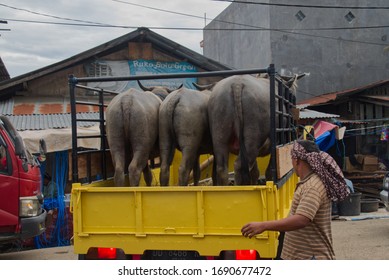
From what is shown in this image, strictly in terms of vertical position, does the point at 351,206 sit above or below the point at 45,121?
below

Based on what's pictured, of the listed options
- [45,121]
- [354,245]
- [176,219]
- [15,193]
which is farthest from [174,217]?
[45,121]

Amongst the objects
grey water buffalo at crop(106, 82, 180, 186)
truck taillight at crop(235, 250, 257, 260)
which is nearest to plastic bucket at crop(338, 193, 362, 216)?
grey water buffalo at crop(106, 82, 180, 186)

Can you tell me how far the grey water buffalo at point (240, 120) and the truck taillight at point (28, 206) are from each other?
11.1 feet

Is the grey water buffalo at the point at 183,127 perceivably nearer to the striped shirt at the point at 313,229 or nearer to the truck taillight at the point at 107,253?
the truck taillight at the point at 107,253

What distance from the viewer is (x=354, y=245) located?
317 inches

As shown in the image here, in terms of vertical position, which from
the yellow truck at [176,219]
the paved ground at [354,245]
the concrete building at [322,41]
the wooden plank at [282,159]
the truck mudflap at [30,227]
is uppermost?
the concrete building at [322,41]

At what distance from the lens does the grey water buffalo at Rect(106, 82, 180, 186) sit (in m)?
4.65

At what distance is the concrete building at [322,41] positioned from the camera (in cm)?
2025

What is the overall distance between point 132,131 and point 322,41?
57.9 feet

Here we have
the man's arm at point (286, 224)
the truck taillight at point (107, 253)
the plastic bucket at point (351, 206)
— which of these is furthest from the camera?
the plastic bucket at point (351, 206)

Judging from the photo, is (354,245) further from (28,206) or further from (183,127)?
(28,206)

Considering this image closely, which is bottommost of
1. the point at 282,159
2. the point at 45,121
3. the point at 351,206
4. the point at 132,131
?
the point at 351,206

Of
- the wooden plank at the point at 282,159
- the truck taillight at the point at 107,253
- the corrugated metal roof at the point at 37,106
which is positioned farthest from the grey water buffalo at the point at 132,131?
the corrugated metal roof at the point at 37,106

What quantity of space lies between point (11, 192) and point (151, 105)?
2913 millimetres
